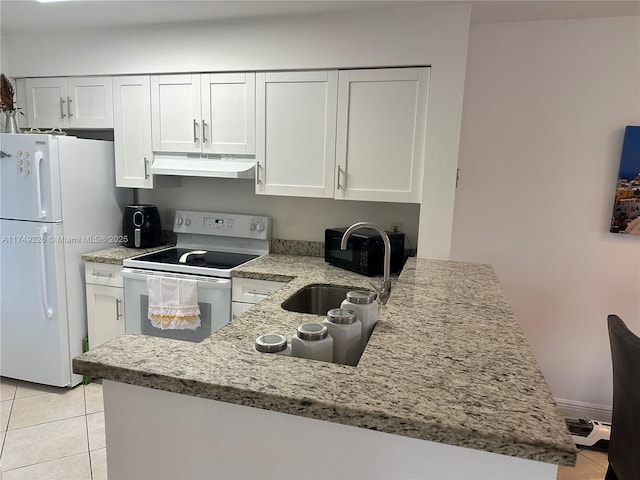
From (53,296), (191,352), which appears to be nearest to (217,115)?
(53,296)

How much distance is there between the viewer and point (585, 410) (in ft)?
8.61

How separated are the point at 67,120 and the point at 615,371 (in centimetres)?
345

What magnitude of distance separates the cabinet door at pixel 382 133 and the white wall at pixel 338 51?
0.06m

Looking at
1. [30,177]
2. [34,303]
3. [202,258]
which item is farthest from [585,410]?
[30,177]

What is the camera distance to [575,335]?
259 cm

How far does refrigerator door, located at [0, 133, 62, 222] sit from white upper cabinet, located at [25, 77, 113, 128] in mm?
433

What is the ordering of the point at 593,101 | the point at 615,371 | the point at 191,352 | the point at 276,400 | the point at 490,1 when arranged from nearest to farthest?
the point at 276,400, the point at 191,352, the point at 615,371, the point at 490,1, the point at 593,101

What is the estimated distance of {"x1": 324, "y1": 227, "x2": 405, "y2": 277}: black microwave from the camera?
2.29 meters

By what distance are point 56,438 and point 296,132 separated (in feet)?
7.22

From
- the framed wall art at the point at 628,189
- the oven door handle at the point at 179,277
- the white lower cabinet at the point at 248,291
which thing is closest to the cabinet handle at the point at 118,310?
the oven door handle at the point at 179,277

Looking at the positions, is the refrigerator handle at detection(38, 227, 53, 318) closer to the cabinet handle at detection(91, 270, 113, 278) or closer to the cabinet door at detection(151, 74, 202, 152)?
the cabinet handle at detection(91, 270, 113, 278)

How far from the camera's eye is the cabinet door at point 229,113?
255cm

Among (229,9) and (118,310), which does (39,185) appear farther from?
(229,9)

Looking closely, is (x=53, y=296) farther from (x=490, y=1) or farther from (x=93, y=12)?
(x=490, y=1)
